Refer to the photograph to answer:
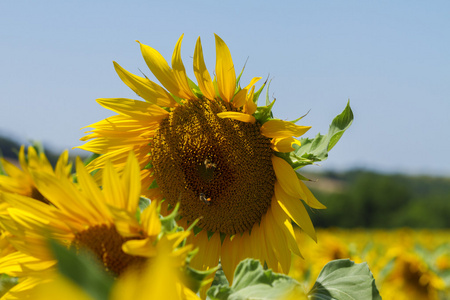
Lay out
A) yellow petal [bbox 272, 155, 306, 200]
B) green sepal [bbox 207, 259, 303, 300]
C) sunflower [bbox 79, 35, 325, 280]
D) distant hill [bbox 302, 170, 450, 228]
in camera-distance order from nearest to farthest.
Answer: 1. green sepal [bbox 207, 259, 303, 300]
2. yellow petal [bbox 272, 155, 306, 200]
3. sunflower [bbox 79, 35, 325, 280]
4. distant hill [bbox 302, 170, 450, 228]

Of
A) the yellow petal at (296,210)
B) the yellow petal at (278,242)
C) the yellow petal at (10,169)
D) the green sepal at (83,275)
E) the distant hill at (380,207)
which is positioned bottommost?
the distant hill at (380,207)

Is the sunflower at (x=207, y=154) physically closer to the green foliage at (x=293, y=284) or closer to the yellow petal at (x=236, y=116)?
the yellow petal at (x=236, y=116)

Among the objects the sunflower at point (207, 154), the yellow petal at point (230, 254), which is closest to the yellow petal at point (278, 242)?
the sunflower at point (207, 154)

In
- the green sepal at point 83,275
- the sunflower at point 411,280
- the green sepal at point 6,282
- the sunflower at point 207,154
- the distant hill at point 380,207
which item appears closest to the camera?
the green sepal at point 83,275

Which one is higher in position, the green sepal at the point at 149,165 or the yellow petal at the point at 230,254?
the green sepal at the point at 149,165

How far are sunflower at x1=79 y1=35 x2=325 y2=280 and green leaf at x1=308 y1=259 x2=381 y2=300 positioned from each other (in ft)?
1.09

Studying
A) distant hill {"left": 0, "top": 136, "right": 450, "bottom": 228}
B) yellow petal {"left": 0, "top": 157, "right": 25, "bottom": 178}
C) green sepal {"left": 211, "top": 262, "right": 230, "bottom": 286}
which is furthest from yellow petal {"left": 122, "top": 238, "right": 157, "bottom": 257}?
distant hill {"left": 0, "top": 136, "right": 450, "bottom": 228}

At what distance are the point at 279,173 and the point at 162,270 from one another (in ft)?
3.61

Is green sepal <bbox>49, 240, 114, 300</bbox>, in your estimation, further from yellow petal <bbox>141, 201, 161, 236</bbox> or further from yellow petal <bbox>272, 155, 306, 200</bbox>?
yellow petal <bbox>272, 155, 306, 200</bbox>

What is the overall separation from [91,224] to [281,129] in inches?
29.4

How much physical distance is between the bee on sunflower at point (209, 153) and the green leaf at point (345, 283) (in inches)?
12.4

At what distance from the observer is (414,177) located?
249 feet

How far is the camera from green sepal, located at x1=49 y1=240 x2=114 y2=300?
49cm

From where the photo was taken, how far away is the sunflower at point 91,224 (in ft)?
2.63
